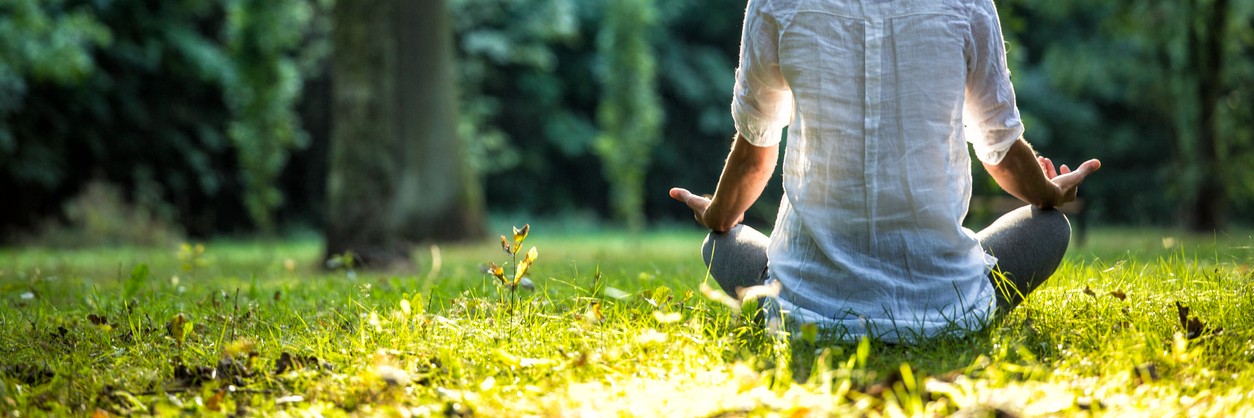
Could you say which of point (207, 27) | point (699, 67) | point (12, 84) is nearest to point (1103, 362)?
point (12, 84)

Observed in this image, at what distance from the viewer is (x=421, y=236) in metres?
14.7

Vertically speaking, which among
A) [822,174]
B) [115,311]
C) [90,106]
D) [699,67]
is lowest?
[699,67]

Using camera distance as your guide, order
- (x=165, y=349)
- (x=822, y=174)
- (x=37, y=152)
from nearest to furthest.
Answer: (x=822, y=174) < (x=165, y=349) < (x=37, y=152)

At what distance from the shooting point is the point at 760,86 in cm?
301

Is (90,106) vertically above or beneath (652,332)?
beneath

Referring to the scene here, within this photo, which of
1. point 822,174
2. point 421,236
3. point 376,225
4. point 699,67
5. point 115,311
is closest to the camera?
point 822,174

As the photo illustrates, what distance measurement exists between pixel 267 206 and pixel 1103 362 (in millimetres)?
18729

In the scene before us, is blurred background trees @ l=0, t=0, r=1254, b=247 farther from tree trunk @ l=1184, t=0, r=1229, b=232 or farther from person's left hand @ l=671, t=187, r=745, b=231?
person's left hand @ l=671, t=187, r=745, b=231

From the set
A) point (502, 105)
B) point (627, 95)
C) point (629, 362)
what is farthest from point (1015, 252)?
point (502, 105)

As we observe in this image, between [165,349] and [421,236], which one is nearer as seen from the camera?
→ [165,349]

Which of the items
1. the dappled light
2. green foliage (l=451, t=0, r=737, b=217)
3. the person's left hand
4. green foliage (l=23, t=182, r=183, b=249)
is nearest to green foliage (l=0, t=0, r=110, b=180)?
green foliage (l=23, t=182, r=183, b=249)

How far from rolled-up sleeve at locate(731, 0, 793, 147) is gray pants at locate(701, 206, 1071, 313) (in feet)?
1.14

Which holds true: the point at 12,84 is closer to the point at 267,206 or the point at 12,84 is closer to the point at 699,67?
the point at 267,206

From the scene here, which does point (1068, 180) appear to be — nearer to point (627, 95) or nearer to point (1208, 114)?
point (1208, 114)
